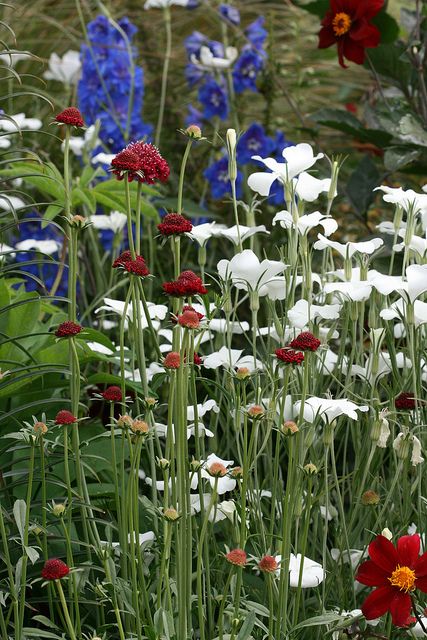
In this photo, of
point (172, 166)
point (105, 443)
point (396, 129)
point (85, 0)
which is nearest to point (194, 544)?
point (105, 443)

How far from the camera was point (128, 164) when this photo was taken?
1038mm

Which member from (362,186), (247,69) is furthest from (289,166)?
(247,69)

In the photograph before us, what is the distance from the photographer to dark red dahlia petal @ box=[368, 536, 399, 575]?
1085mm

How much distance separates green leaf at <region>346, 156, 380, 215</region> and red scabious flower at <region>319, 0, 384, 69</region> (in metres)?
0.34

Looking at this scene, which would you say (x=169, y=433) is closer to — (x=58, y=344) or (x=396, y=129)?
(x=58, y=344)

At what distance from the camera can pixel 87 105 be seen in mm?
2809

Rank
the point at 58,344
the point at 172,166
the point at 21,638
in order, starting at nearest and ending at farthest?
the point at 21,638, the point at 58,344, the point at 172,166

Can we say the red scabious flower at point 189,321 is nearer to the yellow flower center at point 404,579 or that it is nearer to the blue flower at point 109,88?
the yellow flower center at point 404,579

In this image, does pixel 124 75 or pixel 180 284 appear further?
pixel 124 75

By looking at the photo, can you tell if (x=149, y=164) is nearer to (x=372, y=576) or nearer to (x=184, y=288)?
(x=184, y=288)

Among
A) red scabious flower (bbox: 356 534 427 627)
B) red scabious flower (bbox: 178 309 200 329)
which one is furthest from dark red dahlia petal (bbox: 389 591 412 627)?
red scabious flower (bbox: 178 309 200 329)

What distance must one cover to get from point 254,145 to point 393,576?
76.4 inches

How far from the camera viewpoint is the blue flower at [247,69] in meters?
2.96

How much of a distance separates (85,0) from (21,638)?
3.39 m
